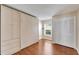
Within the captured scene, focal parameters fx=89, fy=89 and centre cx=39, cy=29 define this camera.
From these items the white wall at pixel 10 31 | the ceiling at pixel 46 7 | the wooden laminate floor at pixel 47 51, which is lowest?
the wooden laminate floor at pixel 47 51

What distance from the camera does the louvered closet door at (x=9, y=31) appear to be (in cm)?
275

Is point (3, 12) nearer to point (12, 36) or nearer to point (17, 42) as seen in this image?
point (12, 36)

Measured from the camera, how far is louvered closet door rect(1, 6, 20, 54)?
9.04 ft

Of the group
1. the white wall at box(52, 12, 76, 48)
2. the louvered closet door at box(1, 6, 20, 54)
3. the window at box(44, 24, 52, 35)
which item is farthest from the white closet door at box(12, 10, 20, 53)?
the window at box(44, 24, 52, 35)

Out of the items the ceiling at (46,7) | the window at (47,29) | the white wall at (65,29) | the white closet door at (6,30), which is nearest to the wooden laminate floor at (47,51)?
the white wall at (65,29)

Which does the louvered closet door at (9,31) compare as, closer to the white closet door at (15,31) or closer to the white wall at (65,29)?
the white closet door at (15,31)

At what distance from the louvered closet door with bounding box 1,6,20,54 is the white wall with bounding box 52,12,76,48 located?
2.50m

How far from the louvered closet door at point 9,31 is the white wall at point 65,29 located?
2.50 m

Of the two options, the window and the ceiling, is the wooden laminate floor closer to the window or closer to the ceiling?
the ceiling

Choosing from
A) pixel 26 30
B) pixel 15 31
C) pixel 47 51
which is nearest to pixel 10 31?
pixel 15 31

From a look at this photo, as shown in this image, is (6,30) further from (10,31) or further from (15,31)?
(15,31)
